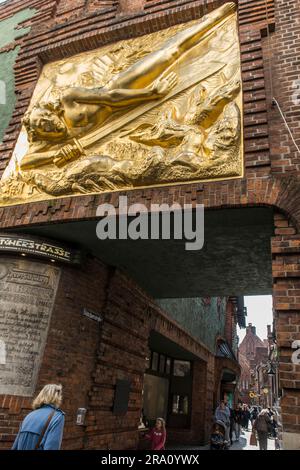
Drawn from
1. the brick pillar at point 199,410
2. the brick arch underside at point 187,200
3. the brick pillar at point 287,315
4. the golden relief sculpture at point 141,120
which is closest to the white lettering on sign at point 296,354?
the brick pillar at point 287,315

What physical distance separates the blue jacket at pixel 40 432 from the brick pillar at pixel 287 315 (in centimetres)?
207

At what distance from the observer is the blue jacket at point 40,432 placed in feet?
9.91

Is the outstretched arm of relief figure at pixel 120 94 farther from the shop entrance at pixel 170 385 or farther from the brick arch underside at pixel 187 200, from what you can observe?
the shop entrance at pixel 170 385

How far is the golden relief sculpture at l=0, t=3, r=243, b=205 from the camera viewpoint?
485cm

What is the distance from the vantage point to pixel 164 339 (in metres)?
10.2

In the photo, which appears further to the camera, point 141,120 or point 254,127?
point 141,120

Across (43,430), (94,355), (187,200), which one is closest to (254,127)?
(187,200)

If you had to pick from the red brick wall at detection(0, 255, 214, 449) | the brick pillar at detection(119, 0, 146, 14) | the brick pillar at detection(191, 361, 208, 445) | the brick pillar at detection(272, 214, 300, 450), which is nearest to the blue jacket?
the red brick wall at detection(0, 255, 214, 449)

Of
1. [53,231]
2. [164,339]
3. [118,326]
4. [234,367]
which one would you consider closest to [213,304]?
[234,367]

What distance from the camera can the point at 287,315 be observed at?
3.67 m

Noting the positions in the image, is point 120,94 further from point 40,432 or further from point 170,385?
point 170,385

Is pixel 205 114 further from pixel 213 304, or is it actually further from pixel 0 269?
pixel 213 304

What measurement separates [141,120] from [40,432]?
4.41 metres

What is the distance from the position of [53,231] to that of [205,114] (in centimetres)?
291
